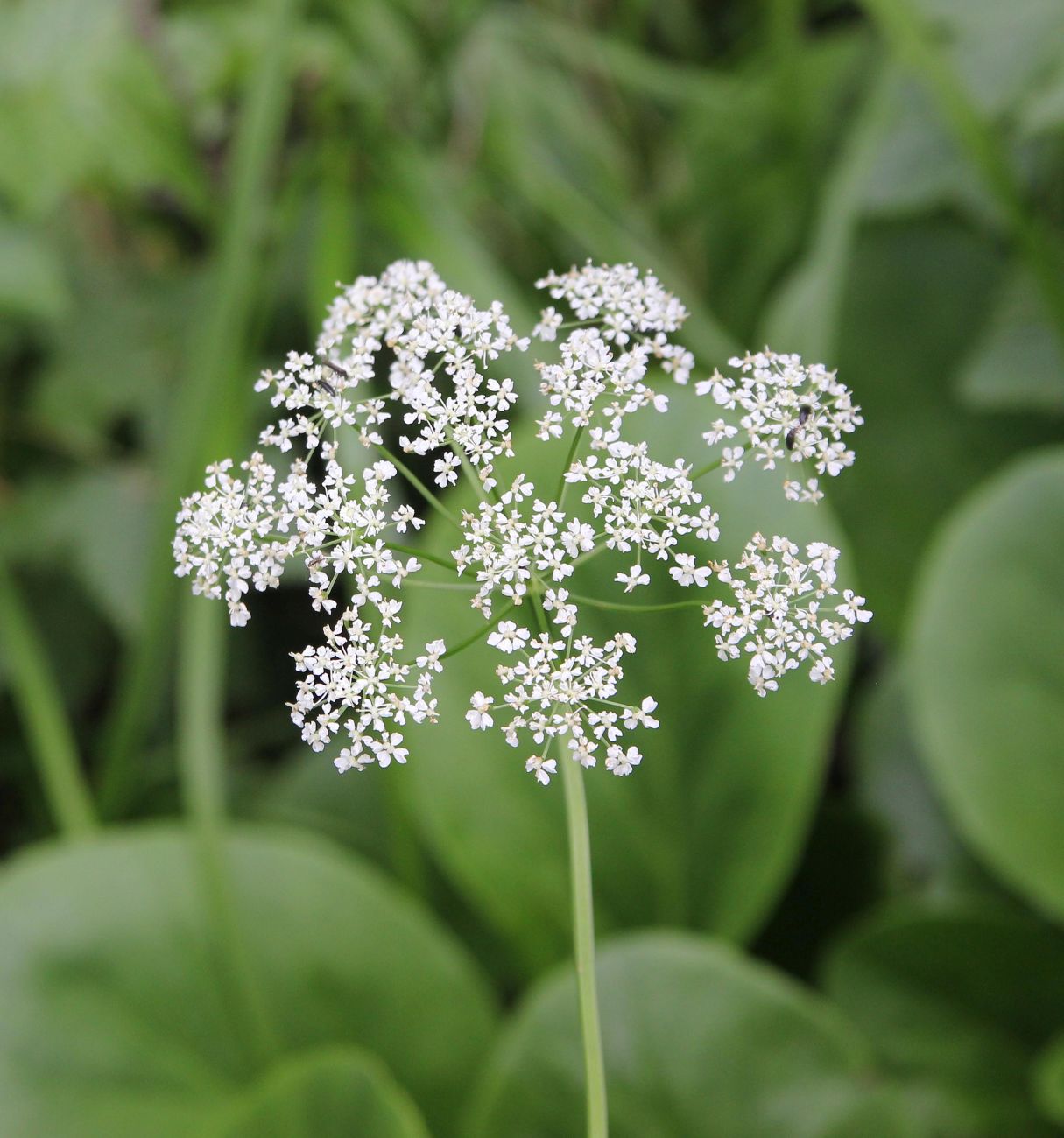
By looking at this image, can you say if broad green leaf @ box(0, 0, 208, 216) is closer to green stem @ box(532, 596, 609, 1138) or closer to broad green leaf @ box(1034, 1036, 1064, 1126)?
green stem @ box(532, 596, 609, 1138)

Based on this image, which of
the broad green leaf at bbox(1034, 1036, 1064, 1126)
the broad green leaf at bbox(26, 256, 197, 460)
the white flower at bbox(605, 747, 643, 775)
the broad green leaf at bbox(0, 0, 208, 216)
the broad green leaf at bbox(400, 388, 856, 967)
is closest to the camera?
the white flower at bbox(605, 747, 643, 775)

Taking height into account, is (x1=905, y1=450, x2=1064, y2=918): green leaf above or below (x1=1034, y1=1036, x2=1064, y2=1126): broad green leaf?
above

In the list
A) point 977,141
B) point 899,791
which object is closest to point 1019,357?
point 977,141

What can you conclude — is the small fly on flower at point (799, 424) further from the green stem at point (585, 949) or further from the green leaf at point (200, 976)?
the green leaf at point (200, 976)

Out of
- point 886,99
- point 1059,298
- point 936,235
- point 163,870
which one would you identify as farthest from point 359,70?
point 163,870

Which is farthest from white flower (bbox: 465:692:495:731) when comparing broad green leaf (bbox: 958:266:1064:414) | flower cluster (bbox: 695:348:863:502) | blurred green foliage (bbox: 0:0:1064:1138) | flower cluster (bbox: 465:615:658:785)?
broad green leaf (bbox: 958:266:1064:414)

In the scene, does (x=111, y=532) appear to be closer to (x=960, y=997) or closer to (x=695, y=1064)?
(x=695, y=1064)
